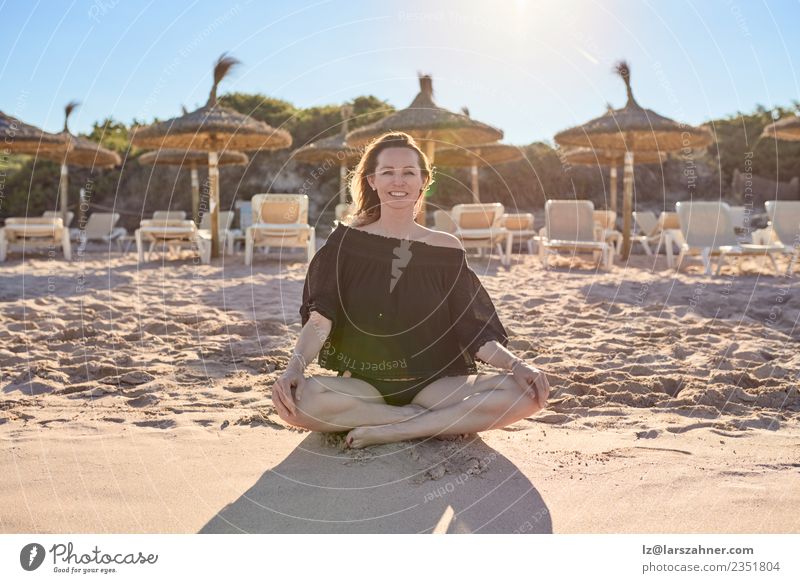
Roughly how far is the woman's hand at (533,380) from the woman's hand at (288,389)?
72cm

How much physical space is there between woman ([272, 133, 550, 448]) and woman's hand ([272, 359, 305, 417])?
3.7 inches

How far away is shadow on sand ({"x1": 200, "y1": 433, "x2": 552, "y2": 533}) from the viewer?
1.87 m

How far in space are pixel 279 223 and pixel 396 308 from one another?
27.6 ft

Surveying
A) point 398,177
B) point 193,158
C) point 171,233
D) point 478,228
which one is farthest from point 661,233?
point 398,177

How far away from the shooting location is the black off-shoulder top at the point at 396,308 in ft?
8.19

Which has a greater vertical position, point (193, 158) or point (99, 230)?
point (193, 158)

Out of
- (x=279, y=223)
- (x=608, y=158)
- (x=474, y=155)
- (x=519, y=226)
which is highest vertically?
(x=608, y=158)

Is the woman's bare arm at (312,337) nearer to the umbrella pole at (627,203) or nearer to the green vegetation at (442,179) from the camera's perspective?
the umbrella pole at (627,203)

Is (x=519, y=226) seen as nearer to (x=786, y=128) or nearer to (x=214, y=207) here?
(x=786, y=128)

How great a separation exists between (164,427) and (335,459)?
834 mm

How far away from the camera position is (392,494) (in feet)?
6.73

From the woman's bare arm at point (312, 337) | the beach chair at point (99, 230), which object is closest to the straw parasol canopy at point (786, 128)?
the woman's bare arm at point (312, 337)

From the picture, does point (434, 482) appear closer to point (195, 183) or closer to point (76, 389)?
point (76, 389)
